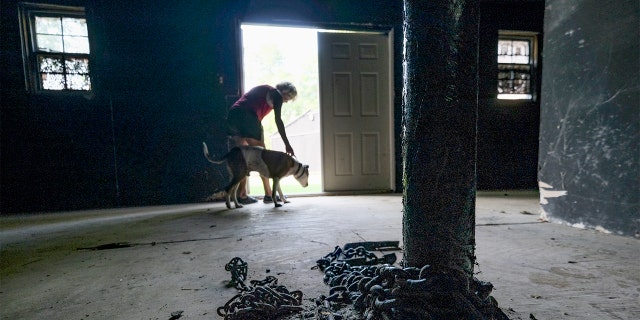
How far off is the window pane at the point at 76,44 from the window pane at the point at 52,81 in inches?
17.6

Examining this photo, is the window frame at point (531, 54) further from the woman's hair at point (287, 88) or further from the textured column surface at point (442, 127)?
the textured column surface at point (442, 127)

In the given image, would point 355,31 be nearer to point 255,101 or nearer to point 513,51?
point 255,101

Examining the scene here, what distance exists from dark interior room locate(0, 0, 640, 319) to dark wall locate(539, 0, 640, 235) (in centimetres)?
1

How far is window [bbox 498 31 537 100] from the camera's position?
584 centimetres

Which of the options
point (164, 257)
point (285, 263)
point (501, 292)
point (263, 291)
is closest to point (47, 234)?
point (164, 257)

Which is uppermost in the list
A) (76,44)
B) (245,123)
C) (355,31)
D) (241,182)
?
(355,31)

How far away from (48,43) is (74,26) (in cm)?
47

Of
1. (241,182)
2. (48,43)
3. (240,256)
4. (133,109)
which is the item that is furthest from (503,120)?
(48,43)

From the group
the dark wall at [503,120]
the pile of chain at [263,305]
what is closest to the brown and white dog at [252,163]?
the pile of chain at [263,305]

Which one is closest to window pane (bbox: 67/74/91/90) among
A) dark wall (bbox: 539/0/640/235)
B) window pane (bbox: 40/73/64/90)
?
window pane (bbox: 40/73/64/90)

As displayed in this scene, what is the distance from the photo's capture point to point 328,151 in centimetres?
528

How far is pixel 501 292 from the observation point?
129 cm

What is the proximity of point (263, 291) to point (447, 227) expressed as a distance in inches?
31.6

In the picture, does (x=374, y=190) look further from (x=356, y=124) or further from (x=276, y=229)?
(x=276, y=229)
